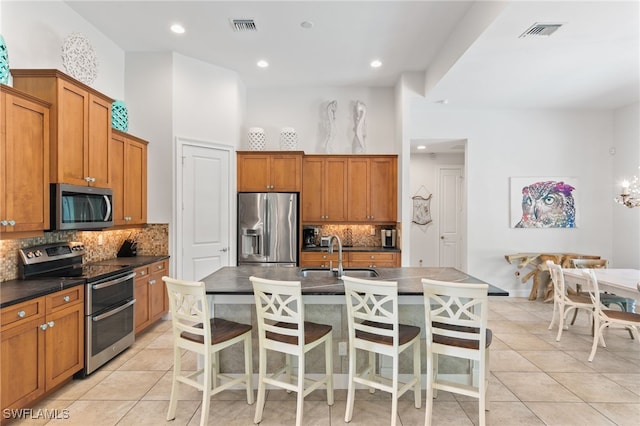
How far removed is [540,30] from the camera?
123 inches

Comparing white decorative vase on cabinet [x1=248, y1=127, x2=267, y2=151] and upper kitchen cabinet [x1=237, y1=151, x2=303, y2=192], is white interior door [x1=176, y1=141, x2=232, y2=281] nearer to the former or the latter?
upper kitchen cabinet [x1=237, y1=151, x2=303, y2=192]

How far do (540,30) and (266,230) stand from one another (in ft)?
13.2

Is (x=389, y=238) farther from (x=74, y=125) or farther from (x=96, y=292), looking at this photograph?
(x=74, y=125)

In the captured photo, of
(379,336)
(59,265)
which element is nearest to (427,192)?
(379,336)

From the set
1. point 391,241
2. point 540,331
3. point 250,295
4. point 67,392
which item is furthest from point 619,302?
point 67,392

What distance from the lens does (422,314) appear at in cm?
276

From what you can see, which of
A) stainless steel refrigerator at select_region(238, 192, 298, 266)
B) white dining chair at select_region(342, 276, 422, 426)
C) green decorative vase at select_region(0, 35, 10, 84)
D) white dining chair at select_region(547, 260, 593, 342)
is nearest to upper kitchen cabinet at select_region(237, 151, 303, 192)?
stainless steel refrigerator at select_region(238, 192, 298, 266)

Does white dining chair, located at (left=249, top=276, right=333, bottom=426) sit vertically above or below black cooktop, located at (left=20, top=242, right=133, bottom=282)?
below

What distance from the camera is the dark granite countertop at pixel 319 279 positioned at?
99.1 inches

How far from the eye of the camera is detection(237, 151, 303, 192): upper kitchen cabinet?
5227 mm

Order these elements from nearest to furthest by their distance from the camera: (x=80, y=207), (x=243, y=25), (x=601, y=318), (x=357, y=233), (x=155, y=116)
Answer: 1. (x=80, y=207)
2. (x=601, y=318)
3. (x=243, y=25)
4. (x=155, y=116)
5. (x=357, y=233)

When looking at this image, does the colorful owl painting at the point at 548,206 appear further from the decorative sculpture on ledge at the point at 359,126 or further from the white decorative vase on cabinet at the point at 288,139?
the white decorative vase on cabinet at the point at 288,139

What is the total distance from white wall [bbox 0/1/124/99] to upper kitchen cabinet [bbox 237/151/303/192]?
2020 millimetres

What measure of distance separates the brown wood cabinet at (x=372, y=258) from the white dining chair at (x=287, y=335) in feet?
8.58
